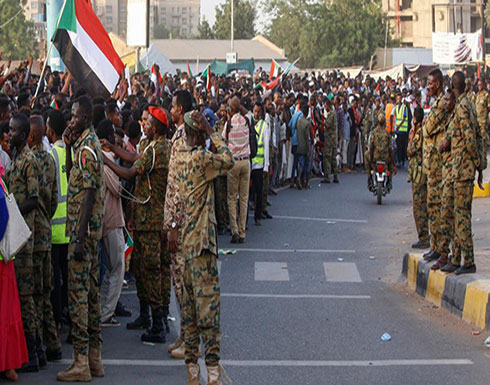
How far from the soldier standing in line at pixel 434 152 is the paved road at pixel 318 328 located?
81 cm

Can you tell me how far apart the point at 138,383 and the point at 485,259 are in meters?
5.61

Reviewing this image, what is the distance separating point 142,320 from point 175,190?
200cm

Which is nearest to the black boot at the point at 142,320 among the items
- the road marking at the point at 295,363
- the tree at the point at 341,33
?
the road marking at the point at 295,363

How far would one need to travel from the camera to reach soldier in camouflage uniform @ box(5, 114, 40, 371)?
773 cm

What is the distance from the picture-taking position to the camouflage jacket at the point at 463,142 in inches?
402

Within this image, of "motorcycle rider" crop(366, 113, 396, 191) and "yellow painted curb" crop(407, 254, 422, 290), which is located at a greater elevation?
"motorcycle rider" crop(366, 113, 396, 191)

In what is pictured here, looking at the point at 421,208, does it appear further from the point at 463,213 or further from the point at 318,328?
the point at 318,328

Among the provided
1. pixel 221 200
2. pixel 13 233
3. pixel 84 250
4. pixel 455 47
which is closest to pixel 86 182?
pixel 84 250

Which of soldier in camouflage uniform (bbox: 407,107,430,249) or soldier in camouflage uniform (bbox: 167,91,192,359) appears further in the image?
soldier in camouflage uniform (bbox: 407,107,430,249)

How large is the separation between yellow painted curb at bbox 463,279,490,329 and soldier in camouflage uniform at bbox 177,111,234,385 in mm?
3171

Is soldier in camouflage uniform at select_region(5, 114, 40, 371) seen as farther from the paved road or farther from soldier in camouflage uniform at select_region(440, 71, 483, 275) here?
soldier in camouflage uniform at select_region(440, 71, 483, 275)

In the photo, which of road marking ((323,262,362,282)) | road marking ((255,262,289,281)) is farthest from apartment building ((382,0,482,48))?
road marking ((255,262,289,281))

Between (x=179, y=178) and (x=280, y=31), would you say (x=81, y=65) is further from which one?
(x=280, y=31)

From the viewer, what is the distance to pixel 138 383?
7.59 meters
